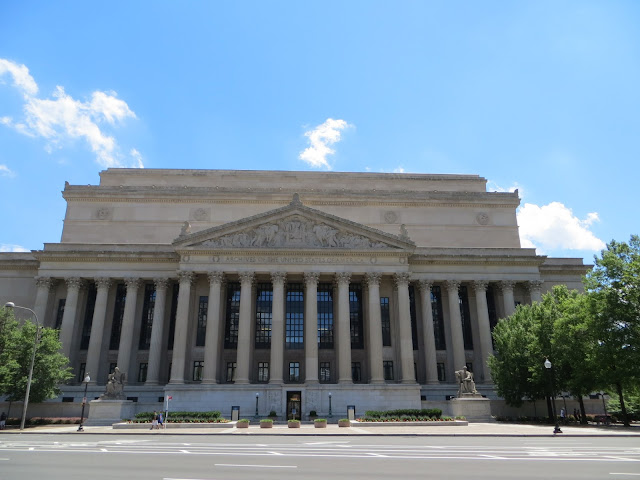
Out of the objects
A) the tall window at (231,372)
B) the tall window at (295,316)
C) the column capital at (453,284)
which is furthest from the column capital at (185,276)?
the column capital at (453,284)

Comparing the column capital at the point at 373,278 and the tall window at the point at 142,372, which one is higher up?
the column capital at the point at 373,278

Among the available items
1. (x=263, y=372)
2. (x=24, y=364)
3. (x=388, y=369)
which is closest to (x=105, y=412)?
(x=24, y=364)

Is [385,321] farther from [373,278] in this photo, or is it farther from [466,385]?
[466,385]

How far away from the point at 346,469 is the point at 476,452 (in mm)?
8131

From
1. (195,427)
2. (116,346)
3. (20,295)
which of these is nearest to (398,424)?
(195,427)

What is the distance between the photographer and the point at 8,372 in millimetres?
38969

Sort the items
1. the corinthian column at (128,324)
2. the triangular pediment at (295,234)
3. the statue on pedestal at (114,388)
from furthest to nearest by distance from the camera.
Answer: the triangular pediment at (295,234) → the corinthian column at (128,324) → the statue on pedestal at (114,388)

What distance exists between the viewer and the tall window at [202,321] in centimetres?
5075

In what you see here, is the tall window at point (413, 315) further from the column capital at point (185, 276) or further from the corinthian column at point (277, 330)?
the column capital at point (185, 276)

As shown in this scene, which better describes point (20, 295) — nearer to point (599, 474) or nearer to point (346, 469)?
point (346, 469)

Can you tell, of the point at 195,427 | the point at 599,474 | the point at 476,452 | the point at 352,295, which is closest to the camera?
the point at 599,474

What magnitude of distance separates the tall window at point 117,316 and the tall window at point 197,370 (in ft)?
31.6

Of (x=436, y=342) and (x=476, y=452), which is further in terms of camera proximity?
(x=436, y=342)

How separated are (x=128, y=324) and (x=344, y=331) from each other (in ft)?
77.9
